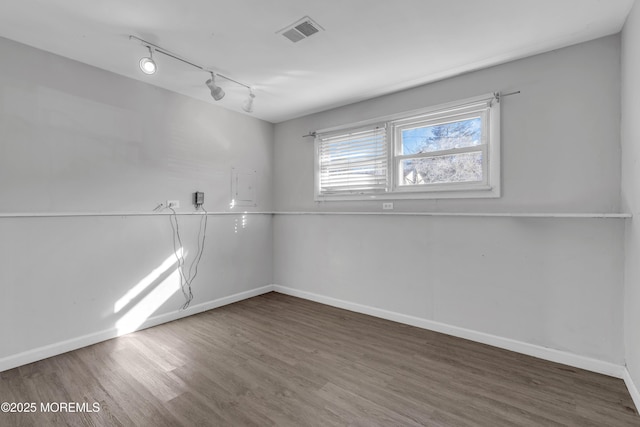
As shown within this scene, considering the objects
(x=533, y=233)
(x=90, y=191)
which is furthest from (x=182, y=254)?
(x=533, y=233)

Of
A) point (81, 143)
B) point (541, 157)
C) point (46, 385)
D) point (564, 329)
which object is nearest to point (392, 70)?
point (541, 157)

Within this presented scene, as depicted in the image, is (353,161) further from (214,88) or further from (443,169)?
(214,88)

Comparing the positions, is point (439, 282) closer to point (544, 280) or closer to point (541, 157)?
point (544, 280)

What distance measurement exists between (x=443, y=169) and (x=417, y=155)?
1.10 ft

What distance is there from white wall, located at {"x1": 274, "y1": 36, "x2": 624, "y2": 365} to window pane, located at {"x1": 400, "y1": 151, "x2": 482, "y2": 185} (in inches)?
9.6

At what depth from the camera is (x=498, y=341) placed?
2.80 metres

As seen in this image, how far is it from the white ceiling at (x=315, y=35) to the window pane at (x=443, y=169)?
2.76 feet

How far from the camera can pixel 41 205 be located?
2605mm

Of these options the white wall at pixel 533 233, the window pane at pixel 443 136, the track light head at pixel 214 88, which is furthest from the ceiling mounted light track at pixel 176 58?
the window pane at pixel 443 136

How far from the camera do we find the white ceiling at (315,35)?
206 cm

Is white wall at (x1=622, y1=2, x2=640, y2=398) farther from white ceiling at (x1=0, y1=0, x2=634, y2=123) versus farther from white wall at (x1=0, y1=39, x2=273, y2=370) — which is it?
white wall at (x1=0, y1=39, x2=273, y2=370)

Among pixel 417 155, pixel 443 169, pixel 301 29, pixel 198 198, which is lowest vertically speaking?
pixel 198 198

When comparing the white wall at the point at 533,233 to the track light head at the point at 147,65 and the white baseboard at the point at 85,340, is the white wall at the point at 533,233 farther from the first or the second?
the track light head at the point at 147,65

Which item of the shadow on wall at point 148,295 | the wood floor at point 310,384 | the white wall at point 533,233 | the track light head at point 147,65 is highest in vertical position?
the track light head at point 147,65
